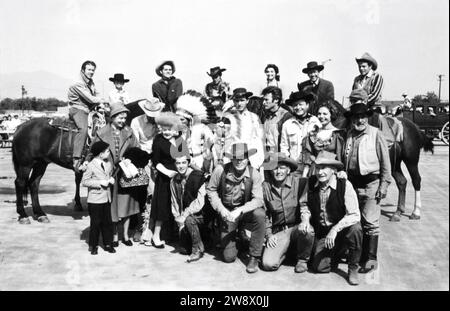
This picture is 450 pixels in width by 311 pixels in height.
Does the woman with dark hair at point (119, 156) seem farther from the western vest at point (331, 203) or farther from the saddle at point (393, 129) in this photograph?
the saddle at point (393, 129)

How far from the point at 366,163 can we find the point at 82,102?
4.83 meters

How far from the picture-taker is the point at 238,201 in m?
5.04

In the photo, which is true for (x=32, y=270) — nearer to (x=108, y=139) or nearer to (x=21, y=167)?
(x=108, y=139)

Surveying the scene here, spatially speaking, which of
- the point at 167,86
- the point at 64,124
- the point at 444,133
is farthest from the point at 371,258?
the point at 444,133

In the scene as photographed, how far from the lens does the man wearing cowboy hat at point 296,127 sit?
568 centimetres

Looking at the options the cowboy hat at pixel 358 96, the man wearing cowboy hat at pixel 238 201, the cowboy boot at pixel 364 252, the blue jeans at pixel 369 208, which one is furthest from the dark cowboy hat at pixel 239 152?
the cowboy hat at pixel 358 96

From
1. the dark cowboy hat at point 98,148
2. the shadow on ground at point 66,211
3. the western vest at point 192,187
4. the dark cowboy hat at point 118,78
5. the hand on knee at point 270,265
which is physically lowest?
the shadow on ground at point 66,211

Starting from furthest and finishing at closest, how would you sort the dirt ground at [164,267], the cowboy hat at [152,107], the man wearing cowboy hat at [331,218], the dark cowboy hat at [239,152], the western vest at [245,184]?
the cowboy hat at [152,107] < the western vest at [245,184] < the dark cowboy hat at [239,152] < the man wearing cowboy hat at [331,218] < the dirt ground at [164,267]

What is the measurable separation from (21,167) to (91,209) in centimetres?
270

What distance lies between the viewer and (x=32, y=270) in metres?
4.79

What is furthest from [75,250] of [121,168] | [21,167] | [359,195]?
[359,195]

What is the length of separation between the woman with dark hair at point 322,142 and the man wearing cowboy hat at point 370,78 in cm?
144

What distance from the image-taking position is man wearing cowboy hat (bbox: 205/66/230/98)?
8.55 m
